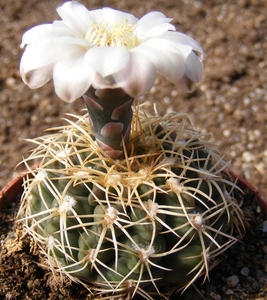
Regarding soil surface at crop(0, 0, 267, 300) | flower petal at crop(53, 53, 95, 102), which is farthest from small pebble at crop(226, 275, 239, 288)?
flower petal at crop(53, 53, 95, 102)

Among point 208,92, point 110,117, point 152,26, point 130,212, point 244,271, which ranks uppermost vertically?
point 152,26

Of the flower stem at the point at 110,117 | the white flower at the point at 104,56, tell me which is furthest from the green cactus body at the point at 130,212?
the white flower at the point at 104,56

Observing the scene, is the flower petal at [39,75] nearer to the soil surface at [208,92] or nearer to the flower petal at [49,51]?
the flower petal at [49,51]

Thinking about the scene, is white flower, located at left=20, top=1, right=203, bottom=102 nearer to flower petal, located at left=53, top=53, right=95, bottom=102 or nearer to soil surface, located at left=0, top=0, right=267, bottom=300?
flower petal, located at left=53, top=53, right=95, bottom=102

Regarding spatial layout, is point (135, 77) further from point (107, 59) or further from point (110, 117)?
point (110, 117)

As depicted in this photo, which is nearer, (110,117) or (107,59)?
(107,59)

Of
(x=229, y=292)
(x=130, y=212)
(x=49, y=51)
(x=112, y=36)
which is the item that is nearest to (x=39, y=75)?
(x=49, y=51)
